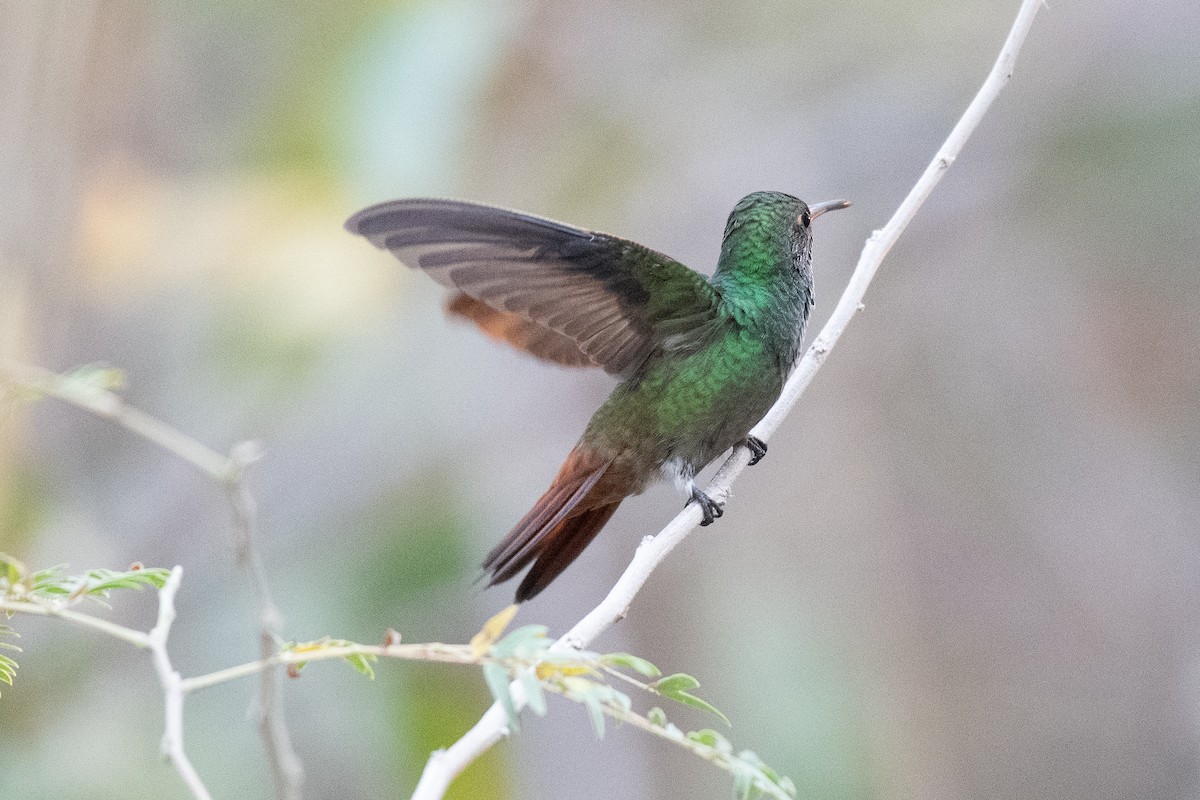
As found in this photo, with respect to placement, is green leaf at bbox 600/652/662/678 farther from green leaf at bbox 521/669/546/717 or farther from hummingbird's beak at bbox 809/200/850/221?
hummingbird's beak at bbox 809/200/850/221

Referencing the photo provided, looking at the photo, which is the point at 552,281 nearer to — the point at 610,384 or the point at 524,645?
the point at 524,645

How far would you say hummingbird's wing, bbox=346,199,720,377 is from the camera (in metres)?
1.58

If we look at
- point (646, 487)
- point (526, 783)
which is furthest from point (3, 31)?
point (526, 783)

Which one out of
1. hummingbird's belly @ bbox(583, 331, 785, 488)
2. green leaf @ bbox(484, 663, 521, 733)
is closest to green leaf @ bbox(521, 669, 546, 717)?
green leaf @ bbox(484, 663, 521, 733)

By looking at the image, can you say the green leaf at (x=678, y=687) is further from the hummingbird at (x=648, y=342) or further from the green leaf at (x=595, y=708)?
the hummingbird at (x=648, y=342)

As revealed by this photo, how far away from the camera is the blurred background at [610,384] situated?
362cm

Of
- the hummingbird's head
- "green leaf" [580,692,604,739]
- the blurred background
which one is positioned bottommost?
"green leaf" [580,692,604,739]

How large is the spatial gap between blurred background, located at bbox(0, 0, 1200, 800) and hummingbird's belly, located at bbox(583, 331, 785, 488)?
1290 mm

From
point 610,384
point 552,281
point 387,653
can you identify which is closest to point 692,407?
point 552,281

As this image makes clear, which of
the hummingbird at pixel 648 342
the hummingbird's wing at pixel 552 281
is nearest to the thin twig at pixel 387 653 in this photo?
the hummingbird's wing at pixel 552 281

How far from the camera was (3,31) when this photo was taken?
326cm

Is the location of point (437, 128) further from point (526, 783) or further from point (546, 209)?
→ point (526, 783)

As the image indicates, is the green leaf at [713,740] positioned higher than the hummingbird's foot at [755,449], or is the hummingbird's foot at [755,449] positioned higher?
the hummingbird's foot at [755,449]

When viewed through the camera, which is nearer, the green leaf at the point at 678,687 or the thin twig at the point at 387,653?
the thin twig at the point at 387,653
